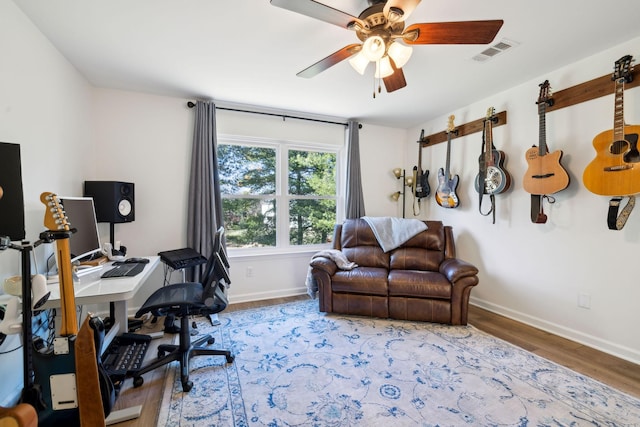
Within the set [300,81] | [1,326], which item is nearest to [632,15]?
[300,81]

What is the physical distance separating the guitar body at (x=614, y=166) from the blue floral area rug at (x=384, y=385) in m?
1.35

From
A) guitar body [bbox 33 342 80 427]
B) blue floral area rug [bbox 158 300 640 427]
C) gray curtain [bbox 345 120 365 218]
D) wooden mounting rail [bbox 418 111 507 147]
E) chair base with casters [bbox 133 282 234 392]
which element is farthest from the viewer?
gray curtain [bbox 345 120 365 218]

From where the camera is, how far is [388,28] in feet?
5.22

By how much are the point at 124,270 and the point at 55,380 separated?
808mm

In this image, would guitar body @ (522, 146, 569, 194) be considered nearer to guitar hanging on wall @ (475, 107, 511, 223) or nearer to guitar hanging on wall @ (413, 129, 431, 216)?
guitar hanging on wall @ (475, 107, 511, 223)

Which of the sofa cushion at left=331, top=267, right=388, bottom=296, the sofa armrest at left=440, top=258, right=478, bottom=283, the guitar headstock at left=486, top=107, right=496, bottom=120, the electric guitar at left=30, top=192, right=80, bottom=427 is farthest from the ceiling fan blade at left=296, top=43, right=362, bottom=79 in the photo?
the sofa armrest at left=440, top=258, right=478, bottom=283

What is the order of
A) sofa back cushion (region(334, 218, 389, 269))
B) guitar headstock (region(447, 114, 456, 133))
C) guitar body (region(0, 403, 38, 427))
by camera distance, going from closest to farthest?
guitar body (region(0, 403, 38, 427))
sofa back cushion (region(334, 218, 389, 269))
guitar headstock (region(447, 114, 456, 133))

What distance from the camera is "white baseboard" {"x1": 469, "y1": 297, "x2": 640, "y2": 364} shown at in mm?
2156

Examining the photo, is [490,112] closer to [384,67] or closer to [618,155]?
Answer: [618,155]

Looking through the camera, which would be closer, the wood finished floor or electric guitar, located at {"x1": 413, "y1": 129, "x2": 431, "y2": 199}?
the wood finished floor

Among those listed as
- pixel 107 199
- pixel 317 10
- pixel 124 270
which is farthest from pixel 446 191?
pixel 107 199

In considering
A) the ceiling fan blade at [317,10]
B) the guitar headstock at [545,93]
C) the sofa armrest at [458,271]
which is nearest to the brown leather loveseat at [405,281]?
the sofa armrest at [458,271]

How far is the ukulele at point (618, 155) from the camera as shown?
1968 millimetres

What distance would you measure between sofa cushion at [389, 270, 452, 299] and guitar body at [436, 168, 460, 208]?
108 centimetres
